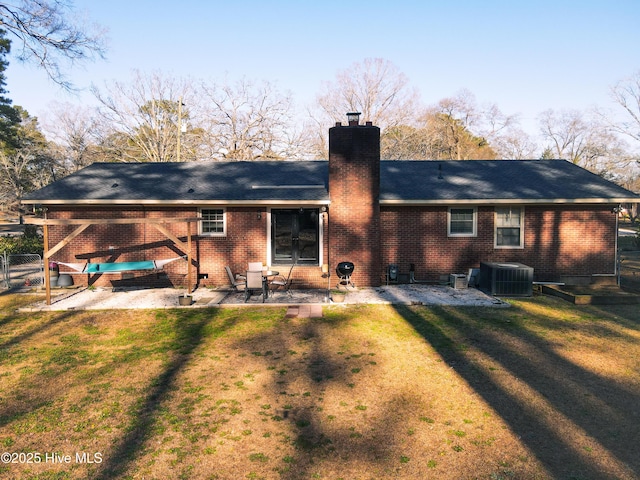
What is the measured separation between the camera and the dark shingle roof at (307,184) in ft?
39.6

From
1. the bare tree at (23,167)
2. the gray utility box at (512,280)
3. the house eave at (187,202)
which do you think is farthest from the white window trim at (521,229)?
the bare tree at (23,167)

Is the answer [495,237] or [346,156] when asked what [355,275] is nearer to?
[346,156]

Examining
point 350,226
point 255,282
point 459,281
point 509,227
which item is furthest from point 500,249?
point 255,282

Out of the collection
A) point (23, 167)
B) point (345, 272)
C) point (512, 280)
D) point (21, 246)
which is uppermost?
point (23, 167)

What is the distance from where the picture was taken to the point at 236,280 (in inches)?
473

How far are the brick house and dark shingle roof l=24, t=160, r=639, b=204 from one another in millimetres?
88

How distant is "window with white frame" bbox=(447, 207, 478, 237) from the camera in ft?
41.3

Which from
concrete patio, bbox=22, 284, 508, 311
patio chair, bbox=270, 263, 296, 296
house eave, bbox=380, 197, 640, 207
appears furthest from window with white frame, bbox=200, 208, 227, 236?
house eave, bbox=380, 197, 640, 207

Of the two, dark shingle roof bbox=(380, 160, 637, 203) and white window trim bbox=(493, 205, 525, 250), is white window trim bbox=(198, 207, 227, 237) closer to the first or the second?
dark shingle roof bbox=(380, 160, 637, 203)

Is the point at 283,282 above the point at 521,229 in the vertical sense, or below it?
below

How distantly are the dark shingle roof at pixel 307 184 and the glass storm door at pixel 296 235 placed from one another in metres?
0.61

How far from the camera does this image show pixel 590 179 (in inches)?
538

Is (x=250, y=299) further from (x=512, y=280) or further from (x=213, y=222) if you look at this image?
(x=512, y=280)

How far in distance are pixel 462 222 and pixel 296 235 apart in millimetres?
5211
